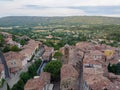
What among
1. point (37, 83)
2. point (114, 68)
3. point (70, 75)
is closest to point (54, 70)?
point (70, 75)

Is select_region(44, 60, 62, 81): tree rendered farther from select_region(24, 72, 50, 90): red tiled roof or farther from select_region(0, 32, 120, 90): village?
select_region(24, 72, 50, 90): red tiled roof

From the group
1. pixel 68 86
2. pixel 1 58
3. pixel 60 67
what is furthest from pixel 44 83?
pixel 1 58

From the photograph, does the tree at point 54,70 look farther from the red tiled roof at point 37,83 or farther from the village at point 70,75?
the red tiled roof at point 37,83

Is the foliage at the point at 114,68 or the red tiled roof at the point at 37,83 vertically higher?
the red tiled roof at the point at 37,83

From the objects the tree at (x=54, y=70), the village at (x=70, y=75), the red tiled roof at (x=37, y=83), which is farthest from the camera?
the tree at (x=54, y=70)

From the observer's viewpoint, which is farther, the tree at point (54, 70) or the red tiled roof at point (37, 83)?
the tree at point (54, 70)

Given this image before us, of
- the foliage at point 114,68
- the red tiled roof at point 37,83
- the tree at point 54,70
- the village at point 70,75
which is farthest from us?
the foliage at point 114,68

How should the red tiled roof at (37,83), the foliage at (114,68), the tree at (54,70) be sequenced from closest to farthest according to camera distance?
the red tiled roof at (37,83) → the tree at (54,70) → the foliage at (114,68)

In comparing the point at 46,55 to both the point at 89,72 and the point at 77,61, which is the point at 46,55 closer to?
the point at 77,61

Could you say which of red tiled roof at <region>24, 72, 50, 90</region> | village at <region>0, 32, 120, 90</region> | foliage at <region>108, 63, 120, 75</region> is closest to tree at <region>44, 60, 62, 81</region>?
village at <region>0, 32, 120, 90</region>

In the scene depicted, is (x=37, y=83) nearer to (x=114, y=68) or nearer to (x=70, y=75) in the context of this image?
(x=70, y=75)

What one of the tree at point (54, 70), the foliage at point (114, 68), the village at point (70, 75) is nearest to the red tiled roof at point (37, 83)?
the village at point (70, 75)
